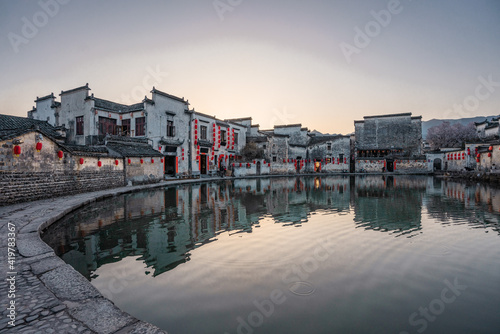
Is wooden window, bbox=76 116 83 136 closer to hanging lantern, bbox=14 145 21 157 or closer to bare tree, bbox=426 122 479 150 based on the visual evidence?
hanging lantern, bbox=14 145 21 157

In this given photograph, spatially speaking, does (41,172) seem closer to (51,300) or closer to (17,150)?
(17,150)

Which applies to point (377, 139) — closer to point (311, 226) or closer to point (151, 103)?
point (151, 103)

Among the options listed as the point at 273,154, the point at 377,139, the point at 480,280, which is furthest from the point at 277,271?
the point at 377,139

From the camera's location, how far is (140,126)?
22359 mm

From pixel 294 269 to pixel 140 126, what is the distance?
70.1 ft

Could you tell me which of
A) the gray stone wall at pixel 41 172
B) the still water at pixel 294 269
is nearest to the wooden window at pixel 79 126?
the gray stone wall at pixel 41 172

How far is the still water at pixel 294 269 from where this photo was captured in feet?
10.2

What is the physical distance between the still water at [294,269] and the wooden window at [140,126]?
49.4 feet

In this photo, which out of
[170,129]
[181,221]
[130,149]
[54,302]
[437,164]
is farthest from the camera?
[437,164]

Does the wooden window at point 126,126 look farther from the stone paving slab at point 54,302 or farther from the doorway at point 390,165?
the doorway at point 390,165

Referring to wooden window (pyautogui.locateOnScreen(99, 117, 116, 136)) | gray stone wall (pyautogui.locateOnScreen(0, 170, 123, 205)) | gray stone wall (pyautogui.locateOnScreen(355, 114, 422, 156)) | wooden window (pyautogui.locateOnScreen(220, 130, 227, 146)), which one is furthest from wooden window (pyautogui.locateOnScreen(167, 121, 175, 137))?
gray stone wall (pyautogui.locateOnScreen(355, 114, 422, 156))

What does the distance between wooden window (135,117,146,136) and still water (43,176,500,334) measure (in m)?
15.1

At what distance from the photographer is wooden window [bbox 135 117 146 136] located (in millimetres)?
22047

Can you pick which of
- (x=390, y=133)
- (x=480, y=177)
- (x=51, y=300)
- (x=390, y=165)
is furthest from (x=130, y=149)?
(x=390, y=133)
